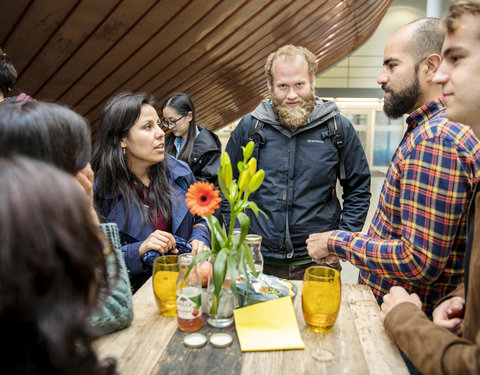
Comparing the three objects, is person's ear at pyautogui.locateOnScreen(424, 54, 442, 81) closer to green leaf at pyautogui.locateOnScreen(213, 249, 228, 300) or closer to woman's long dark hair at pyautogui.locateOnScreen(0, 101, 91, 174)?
green leaf at pyautogui.locateOnScreen(213, 249, 228, 300)

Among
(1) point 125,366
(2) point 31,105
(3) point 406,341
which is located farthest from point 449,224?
(2) point 31,105

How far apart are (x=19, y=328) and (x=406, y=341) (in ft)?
2.97

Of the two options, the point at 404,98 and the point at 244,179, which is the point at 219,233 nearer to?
the point at 244,179

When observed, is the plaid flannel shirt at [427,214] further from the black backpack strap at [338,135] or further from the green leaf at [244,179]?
the black backpack strap at [338,135]

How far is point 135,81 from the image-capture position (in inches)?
199

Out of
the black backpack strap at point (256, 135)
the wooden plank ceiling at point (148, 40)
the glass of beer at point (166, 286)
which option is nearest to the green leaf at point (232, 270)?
the glass of beer at point (166, 286)

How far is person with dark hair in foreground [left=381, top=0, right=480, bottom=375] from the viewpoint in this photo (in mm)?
1017

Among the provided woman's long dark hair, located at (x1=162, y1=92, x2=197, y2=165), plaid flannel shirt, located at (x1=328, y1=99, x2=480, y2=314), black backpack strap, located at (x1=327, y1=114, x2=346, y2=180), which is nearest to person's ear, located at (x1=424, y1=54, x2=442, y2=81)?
plaid flannel shirt, located at (x1=328, y1=99, x2=480, y2=314)

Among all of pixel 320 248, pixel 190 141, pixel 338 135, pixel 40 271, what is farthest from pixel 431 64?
pixel 190 141

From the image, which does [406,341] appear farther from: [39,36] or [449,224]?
[39,36]

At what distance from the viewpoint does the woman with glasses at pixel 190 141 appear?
357 cm

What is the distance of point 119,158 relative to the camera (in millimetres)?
2191

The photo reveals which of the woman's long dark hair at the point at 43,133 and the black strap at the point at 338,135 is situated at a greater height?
the woman's long dark hair at the point at 43,133

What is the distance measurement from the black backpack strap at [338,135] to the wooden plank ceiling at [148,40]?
2.25 m
